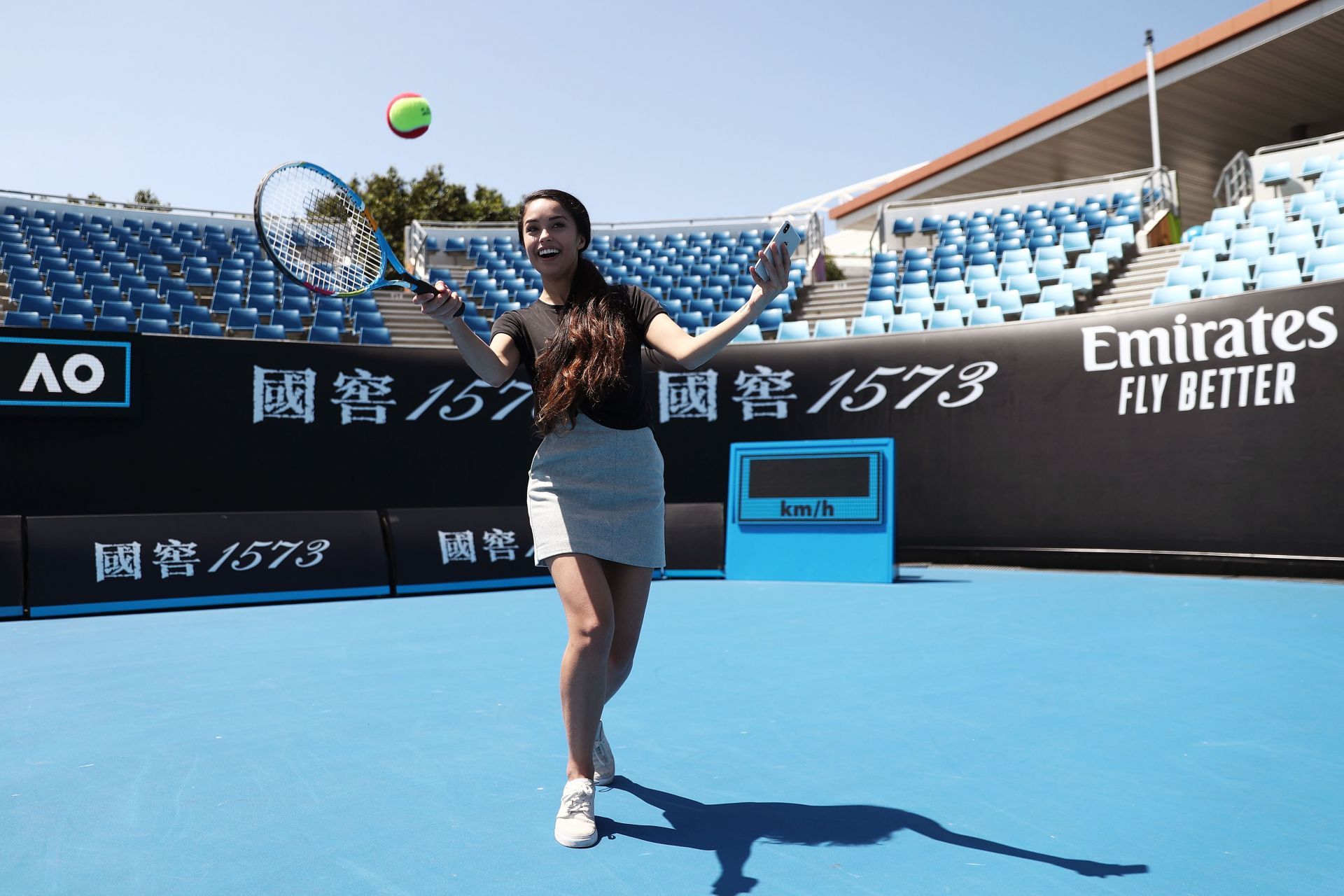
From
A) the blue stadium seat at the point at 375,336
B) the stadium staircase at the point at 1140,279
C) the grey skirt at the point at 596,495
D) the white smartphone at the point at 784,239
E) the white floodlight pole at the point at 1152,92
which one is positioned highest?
the white floodlight pole at the point at 1152,92

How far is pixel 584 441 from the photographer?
292 cm

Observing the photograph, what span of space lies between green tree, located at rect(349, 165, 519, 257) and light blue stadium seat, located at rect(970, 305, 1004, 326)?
3243 cm

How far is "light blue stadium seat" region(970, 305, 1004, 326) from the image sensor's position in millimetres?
12078

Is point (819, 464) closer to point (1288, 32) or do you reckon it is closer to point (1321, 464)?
point (1321, 464)

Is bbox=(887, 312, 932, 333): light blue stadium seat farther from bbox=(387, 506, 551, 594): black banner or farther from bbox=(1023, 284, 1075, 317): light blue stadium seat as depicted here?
bbox=(387, 506, 551, 594): black banner

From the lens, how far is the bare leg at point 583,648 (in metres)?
2.81

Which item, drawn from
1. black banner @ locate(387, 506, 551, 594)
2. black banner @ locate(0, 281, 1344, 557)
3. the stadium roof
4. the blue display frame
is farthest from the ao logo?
the stadium roof

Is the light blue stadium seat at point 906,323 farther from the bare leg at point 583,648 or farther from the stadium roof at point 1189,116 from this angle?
the stadium roof at point 1189,116

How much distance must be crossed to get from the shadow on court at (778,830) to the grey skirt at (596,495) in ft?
2.53

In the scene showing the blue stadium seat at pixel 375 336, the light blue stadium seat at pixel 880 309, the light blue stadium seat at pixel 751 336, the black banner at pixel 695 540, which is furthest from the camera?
the light blue stadium seat at pixel 880 309

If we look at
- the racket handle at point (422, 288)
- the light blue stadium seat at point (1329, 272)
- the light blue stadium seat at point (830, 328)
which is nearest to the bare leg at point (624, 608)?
the racket handle at point (422, 288)

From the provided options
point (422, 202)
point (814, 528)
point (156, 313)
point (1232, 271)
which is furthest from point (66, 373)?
point (422, 202)

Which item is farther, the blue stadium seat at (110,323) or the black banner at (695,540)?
the blue stadium seat at (110,323)

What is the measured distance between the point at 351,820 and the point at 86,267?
52.5ft
